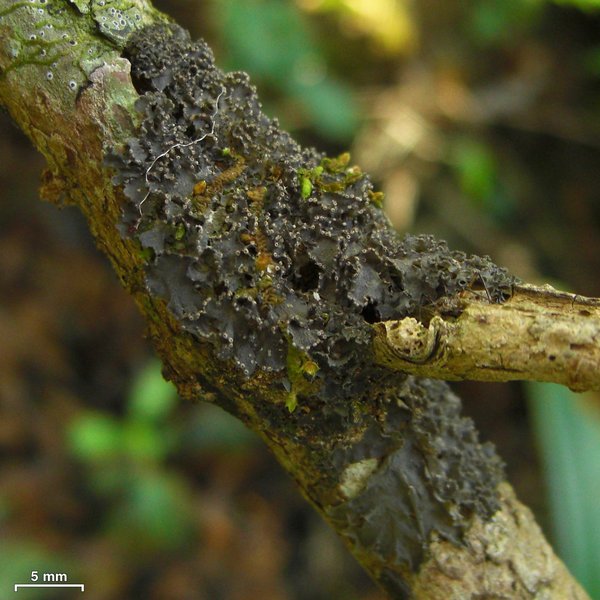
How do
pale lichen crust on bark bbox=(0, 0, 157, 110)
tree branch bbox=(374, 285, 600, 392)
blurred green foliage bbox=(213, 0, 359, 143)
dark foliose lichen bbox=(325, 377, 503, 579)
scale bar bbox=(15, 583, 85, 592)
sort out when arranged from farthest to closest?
blurred green foliage bbox=(213, 0, 359, 143) < scale bar bbox=(15, 583, 85, 592) < dark foliose lichen bbox=(325, 377, 503, 579) < pale lichen crust on bark bbox=(0, 0, 157, 110) < tree branch bbox=(374, 285, 600, 392)

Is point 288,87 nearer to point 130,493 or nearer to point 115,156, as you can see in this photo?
point 130,493

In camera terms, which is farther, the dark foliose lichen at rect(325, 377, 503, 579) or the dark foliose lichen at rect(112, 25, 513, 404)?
the dark foliose lichen at rect(325, 377, 503, 579)

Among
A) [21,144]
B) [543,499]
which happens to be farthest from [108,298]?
[543,499]

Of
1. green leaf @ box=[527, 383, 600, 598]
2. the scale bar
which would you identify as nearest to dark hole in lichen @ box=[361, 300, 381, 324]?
green leaf @ box=[527, 383, 600, 598]

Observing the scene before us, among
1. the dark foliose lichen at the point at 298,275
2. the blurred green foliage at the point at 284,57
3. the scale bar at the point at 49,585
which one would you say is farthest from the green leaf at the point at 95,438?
the dark foliose lichen at the point at 298,275

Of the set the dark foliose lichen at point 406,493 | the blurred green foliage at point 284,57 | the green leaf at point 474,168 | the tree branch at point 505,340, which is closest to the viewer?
the tree branch at point 505,340

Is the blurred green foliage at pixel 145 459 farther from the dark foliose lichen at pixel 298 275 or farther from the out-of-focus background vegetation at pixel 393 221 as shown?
the dark foliose lichen at pixel 298 275

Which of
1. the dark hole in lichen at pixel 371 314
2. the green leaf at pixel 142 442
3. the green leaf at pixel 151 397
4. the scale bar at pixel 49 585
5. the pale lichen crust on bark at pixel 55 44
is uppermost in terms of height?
the green leaf at pixel 151 397

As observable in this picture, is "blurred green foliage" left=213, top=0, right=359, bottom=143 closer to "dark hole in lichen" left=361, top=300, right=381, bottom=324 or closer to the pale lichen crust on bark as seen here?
the pale lichen crust on bark
